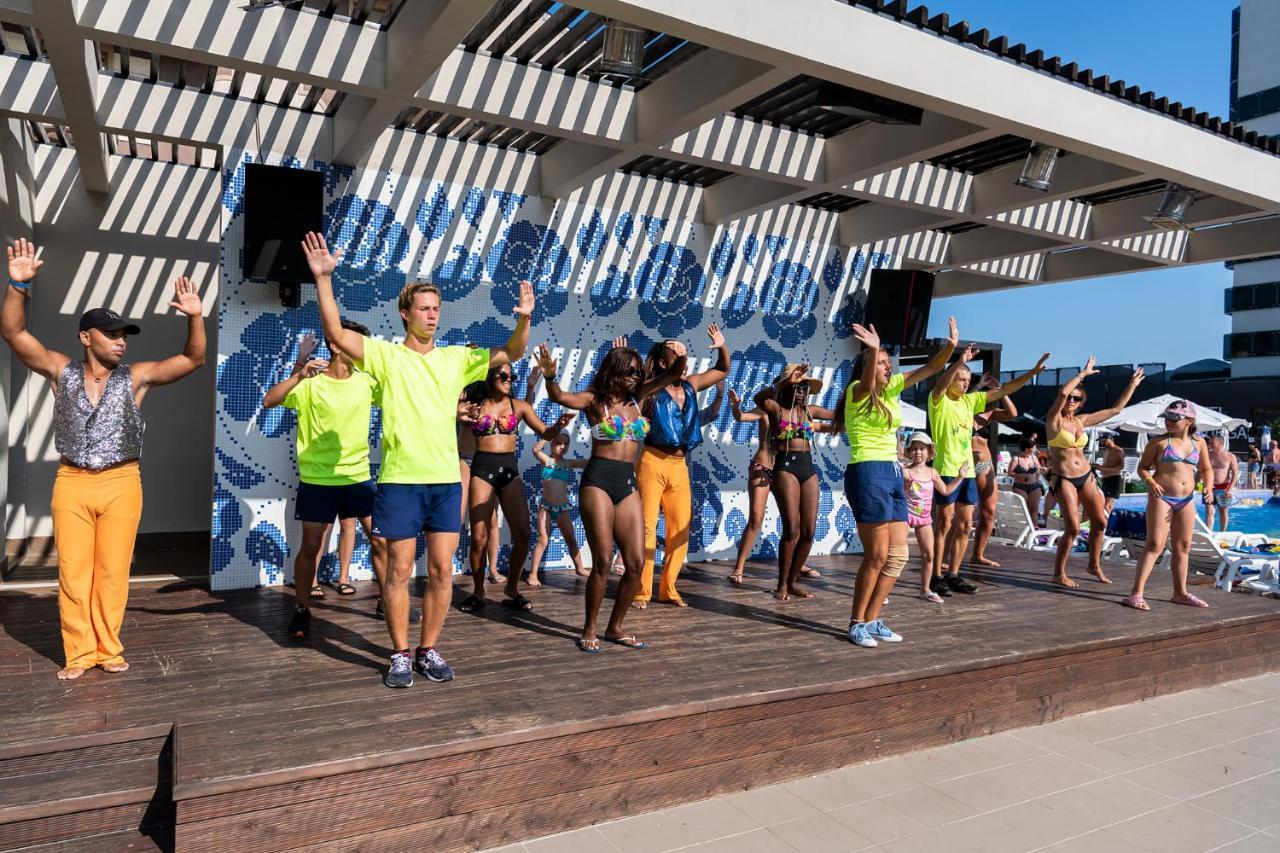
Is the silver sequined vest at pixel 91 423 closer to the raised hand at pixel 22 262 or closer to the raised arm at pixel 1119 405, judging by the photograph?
the raised hand at pixel 22 262

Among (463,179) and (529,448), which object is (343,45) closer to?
(463,179)

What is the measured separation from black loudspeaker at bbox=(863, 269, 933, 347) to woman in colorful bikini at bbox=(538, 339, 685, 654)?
182 inches

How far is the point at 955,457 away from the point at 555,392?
345 cm

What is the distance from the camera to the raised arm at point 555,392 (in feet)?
13.7

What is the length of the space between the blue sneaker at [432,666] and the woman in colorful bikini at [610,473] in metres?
0.81

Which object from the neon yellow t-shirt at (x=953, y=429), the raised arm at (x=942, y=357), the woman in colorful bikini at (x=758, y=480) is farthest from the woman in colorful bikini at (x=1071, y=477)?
the raised arm at (x=942, y=357)

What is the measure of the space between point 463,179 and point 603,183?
1201mm

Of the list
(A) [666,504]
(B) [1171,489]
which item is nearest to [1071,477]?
(B) [1171,489]

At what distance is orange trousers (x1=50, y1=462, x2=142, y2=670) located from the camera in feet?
12.1

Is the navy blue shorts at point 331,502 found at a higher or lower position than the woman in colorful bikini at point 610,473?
lower

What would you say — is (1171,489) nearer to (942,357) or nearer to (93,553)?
(942,357)

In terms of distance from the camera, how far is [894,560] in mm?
4707

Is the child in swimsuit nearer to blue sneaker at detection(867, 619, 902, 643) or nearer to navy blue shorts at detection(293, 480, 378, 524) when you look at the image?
blue sneaker at detection(867, 619, 902, 643)

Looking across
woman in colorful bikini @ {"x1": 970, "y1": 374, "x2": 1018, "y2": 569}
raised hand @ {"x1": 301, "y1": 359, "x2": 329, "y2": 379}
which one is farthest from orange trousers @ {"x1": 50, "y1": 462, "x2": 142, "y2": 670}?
woman in colorful bikini @ {"x1": 970, "y1": 374, "x2": 1018, "y2": 569}
